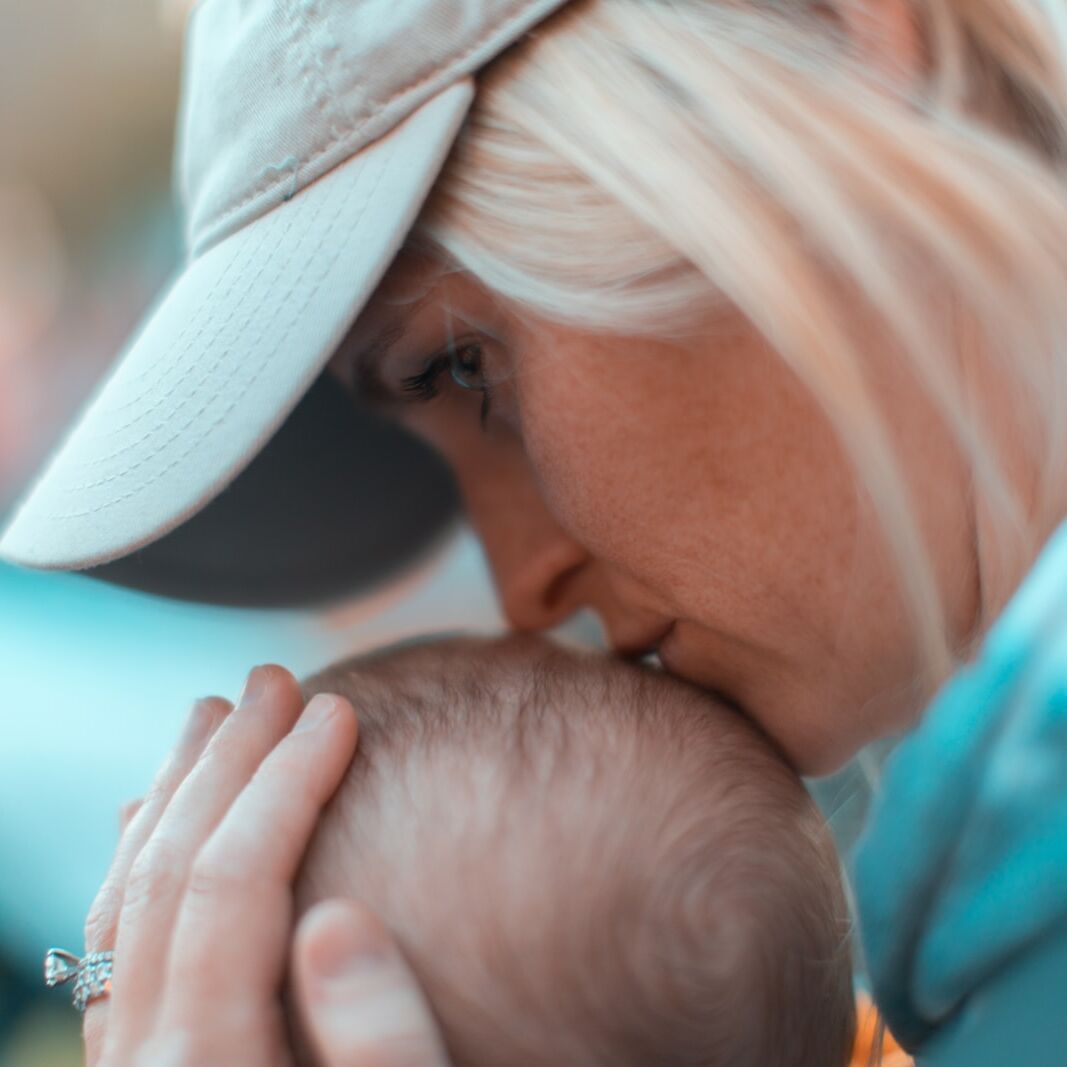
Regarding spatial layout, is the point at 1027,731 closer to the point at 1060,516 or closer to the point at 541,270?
the point at 1060,516

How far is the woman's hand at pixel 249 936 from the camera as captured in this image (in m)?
0.64

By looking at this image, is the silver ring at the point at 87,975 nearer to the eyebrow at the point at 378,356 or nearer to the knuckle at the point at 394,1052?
the knuckle at the point at 394,1052

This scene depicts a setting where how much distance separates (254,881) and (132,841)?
0.67 feet

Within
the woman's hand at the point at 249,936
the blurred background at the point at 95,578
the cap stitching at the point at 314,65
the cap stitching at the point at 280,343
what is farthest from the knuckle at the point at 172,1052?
the cap stitching at the point at 314,65

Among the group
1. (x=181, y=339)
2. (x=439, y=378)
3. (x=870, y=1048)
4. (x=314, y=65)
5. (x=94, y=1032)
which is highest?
(x=314, y=65)

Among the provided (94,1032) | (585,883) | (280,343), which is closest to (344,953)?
(585,883)

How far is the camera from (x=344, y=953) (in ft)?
2.11

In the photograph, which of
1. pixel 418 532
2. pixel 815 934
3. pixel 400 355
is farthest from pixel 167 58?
pixel 815 934

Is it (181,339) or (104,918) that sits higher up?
(181,339)

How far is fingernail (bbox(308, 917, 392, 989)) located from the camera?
641 mm

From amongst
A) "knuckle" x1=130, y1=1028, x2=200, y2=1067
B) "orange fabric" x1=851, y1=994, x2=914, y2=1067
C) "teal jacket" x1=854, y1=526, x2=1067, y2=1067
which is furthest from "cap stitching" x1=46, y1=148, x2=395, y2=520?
"orange fabric" x1=851, y1=994, x2=914, y2=1067

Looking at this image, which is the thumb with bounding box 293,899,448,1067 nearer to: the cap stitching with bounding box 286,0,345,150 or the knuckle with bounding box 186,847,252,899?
the knuckle with bounding box 186,847,252,899

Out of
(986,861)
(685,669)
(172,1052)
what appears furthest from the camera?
(685,669)

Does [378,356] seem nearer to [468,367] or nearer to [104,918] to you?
[468,367]
